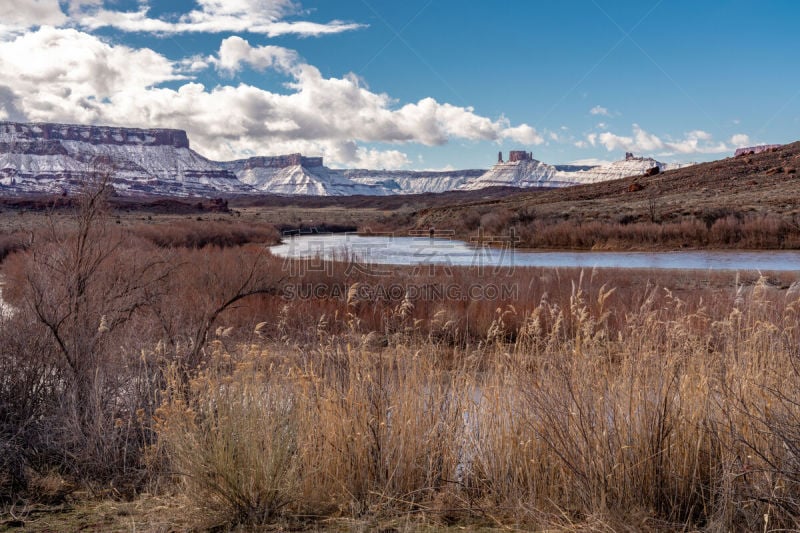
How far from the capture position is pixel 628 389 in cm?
594

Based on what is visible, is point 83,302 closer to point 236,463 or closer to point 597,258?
point 236,463

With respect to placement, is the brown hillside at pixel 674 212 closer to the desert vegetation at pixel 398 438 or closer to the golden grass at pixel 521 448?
the desert vegetation at pixel 398 438

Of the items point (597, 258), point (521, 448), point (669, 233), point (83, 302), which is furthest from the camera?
point (669, 233)

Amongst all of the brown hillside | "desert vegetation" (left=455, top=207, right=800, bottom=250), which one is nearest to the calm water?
"desert vegetation" (left=455, top=207, right=800, bottom=250)

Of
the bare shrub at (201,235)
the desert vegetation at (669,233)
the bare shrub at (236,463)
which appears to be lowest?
the bare shrub at (236,463)

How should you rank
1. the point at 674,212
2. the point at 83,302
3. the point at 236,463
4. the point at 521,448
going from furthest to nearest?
the point at 674,212, the point at 83,302, the point at 521,448, the point at 236,463

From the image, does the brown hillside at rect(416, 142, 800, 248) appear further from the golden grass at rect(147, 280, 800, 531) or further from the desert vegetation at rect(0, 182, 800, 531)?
the golden grass at rect(147, 280, 800, 531)

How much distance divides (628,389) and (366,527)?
271 centimetres


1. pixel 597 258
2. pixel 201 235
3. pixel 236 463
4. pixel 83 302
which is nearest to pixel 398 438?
pixel 236 463

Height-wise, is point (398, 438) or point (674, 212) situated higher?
point (674, 212)

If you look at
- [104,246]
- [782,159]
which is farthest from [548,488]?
[782,159]

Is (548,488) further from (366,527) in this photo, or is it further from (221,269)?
(221,269)

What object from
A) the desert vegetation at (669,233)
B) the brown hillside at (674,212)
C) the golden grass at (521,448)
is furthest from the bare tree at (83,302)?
the brown hillside at (674,212)

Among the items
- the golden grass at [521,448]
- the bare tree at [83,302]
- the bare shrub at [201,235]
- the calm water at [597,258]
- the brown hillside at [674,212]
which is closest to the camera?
the golden grass at [521,448]
